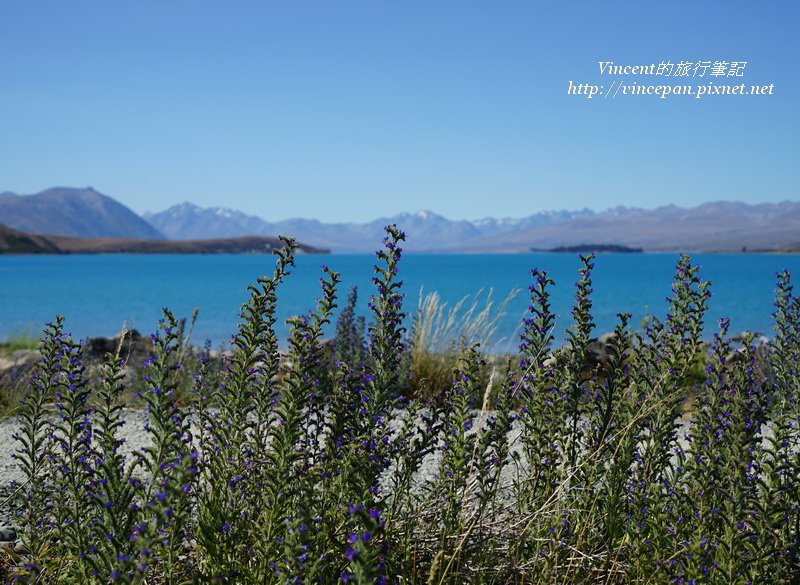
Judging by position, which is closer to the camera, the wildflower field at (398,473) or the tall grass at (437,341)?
the wildflower field at (398,473)

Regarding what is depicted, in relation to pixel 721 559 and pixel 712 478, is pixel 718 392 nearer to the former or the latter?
pixel 712 478

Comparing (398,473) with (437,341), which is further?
(437,341)

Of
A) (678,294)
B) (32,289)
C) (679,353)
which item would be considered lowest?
(32,289)

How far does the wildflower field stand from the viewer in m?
3.67

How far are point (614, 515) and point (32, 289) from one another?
277 feet

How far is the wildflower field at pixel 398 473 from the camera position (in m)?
3.67

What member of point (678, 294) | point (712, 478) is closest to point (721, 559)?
point (712, 478)

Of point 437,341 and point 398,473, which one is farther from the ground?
point 398,473

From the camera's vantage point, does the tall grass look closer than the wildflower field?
No

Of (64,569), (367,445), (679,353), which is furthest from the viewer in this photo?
(679,353)

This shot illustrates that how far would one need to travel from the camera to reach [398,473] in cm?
459

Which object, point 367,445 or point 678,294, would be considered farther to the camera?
point 678,294

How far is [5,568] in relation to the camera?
499 cm

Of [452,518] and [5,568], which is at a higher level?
[452,518]
